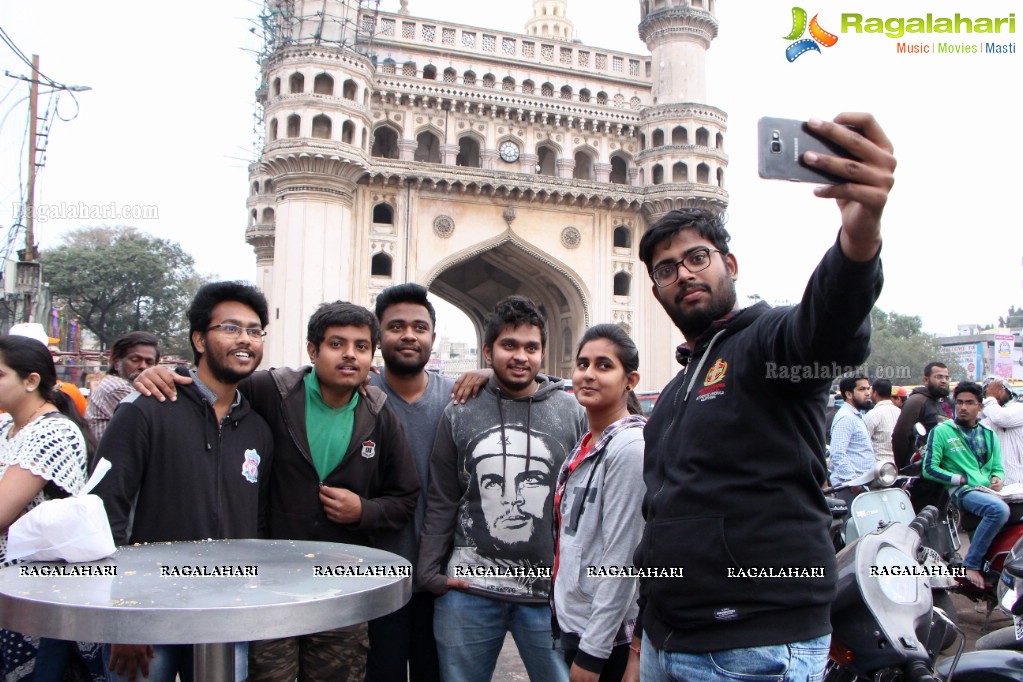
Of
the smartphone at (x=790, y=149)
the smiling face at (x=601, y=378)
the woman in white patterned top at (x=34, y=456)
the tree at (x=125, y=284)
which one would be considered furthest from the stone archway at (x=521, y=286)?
the smartphone at (x=790, y=149)

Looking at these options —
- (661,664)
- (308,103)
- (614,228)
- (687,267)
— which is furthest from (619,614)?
(614,228)

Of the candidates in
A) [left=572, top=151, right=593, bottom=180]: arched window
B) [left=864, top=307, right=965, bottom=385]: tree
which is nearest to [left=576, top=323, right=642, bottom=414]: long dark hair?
[left=572, top=151, right=593, bottom=180]: arched window

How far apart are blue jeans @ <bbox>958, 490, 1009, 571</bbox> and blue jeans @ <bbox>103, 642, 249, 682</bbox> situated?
16.3ft

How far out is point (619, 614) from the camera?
2.26 meters

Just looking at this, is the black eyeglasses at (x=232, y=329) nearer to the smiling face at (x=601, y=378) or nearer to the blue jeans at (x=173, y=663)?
the blue jeans at (x=173, y=663)

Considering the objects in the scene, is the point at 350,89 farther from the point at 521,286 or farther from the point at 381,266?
the point at 521,286

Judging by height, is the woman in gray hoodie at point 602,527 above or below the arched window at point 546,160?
below

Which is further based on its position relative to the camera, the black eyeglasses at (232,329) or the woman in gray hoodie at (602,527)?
the black eyeglasses at (232,329)

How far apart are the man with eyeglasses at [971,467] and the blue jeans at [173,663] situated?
191 inches

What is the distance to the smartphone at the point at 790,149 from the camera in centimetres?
140

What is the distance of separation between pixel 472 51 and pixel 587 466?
90.8ft

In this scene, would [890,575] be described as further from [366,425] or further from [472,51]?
[472,51]

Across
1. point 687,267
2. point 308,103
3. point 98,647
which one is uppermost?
point 308,103

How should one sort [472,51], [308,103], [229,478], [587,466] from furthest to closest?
1. [472,51]
2. [308,103]
3. [229,478]
4. [587,466]
